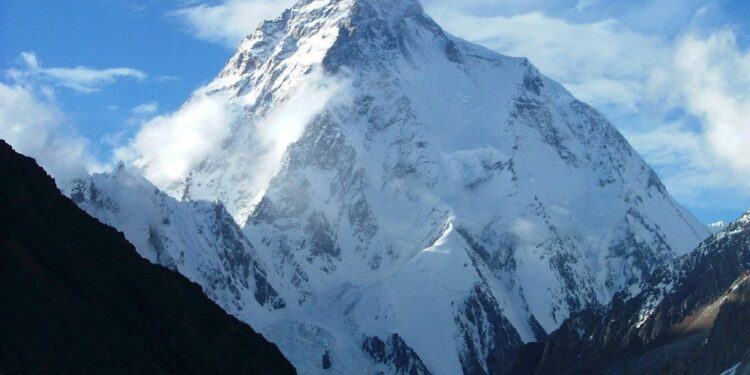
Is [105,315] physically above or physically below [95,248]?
below

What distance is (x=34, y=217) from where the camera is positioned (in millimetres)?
125188

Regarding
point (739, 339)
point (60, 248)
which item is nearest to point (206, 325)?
point (60, 248)

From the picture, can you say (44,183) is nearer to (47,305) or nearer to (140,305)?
(140,305)

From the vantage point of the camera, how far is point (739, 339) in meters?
181

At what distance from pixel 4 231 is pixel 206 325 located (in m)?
24.3

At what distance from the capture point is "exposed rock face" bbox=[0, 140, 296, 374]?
10712 centimetres

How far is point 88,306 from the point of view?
118m

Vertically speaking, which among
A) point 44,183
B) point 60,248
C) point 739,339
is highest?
point 44,183

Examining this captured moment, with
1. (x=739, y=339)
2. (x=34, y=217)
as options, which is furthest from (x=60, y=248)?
(x=739, y=339)

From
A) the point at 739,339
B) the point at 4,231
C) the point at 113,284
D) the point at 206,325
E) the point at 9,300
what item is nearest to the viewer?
the point at 9,300

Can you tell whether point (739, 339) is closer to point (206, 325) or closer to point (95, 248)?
point (206, 325)

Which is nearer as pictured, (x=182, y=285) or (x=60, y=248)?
(x=60, y=248)

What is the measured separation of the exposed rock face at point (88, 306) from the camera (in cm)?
10712

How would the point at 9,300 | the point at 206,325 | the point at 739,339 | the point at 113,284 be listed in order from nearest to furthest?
the point at 9,300, the point at 113,284, the point at 206,325, the point at 739,339
